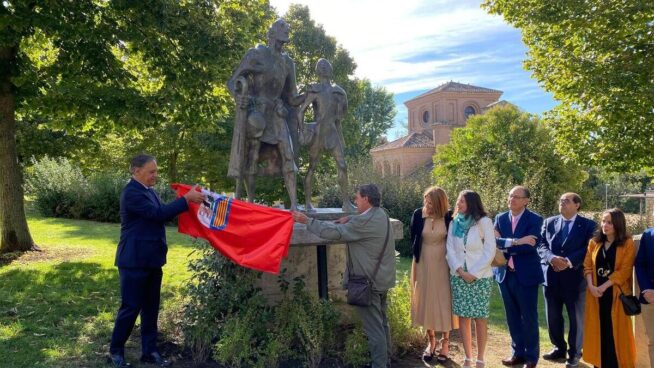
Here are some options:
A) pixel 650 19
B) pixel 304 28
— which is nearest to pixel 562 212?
pixel 650 19

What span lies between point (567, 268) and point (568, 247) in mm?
254

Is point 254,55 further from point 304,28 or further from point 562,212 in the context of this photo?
point 304,28

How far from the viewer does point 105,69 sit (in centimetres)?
1188

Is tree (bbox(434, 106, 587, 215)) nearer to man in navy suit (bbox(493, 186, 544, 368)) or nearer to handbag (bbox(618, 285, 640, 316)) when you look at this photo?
man in navy suit (bbox(493, 186, 544, 368))

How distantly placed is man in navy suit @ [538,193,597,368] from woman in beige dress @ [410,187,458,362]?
55.7 inches

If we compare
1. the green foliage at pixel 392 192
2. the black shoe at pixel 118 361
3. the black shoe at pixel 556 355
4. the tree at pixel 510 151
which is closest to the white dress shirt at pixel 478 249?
the black shoe at pixel 556 355

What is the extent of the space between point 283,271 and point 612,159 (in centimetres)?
1200

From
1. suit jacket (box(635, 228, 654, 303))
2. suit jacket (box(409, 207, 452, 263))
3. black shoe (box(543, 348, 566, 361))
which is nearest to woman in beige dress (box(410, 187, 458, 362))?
suit jacket (box(409, 207, 452, 263))

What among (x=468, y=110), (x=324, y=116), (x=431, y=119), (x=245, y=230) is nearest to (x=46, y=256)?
(x=245, y=230)

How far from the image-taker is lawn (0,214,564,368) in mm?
6004

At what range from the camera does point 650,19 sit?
12977 millimetres

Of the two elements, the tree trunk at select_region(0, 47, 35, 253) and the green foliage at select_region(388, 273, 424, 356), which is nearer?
the green foliage at select_region(388, 273, 424, 356)

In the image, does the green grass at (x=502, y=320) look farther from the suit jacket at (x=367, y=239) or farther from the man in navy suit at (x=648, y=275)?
the suit jacket at (x=367, y=239)

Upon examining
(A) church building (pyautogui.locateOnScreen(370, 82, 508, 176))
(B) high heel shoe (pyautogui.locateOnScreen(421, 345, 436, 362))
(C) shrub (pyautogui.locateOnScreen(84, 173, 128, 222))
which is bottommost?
(B) high heel shoe (pyautogui.locateOnScreen(421, 345, 436, 362))
